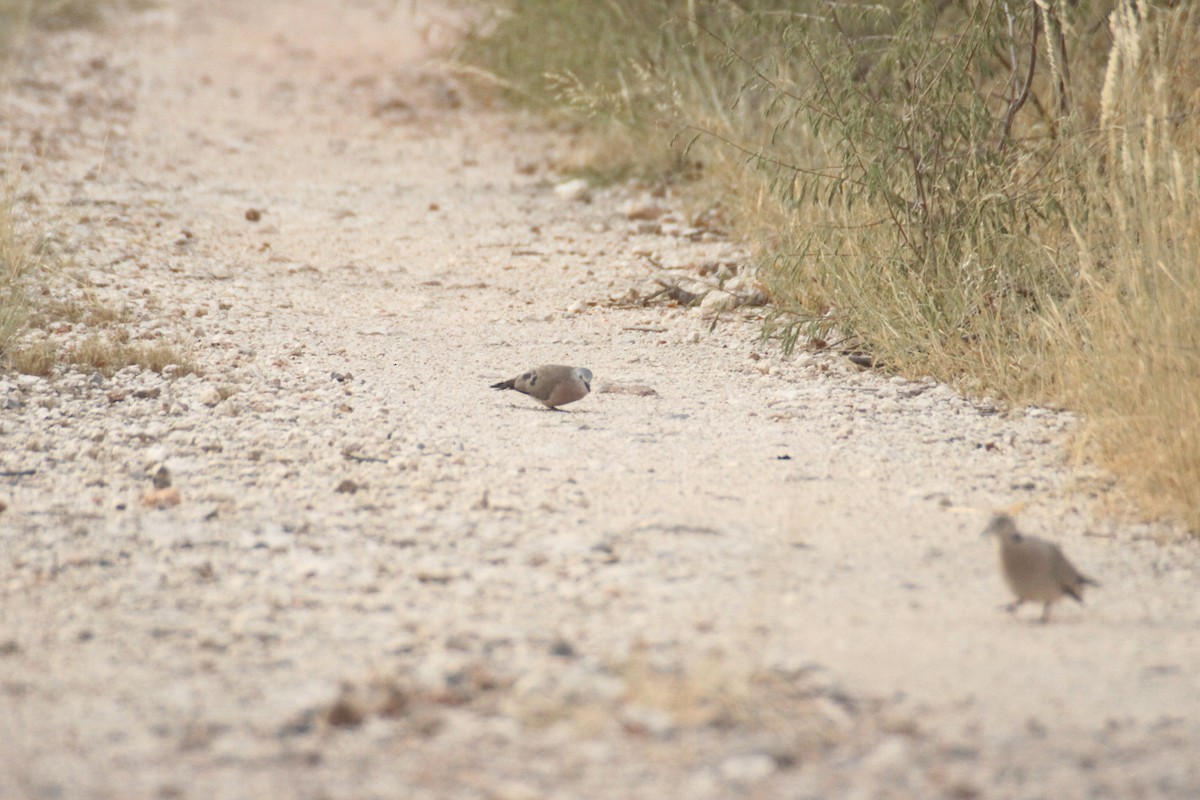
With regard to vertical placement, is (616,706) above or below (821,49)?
below

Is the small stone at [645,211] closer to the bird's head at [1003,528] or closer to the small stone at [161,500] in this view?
the small stone at [161,500]

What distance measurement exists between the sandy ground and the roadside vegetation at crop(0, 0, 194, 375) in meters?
0.09

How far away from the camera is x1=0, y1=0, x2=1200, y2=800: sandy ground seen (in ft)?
7.04

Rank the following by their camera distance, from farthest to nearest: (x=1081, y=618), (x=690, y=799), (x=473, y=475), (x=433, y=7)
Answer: (x=433, y=7), (x=473, y=475), (x=1081, y=618), (x=690, y=799)

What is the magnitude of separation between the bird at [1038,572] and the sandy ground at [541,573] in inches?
A: 3.4

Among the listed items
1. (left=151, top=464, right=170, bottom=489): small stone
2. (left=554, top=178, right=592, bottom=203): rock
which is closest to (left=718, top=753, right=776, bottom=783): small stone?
(left=151, top=464, right=170, bottom=489): small stone

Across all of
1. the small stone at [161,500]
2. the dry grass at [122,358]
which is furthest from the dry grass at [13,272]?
the small stone at [161,500]

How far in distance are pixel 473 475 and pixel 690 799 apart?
5.41 ft

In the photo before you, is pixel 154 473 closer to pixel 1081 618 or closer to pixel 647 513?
pixel 647 513

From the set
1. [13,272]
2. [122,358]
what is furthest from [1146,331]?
[13,272]

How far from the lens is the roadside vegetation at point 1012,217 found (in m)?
3.37

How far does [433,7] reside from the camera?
16.5m

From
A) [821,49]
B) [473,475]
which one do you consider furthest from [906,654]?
[821,49]

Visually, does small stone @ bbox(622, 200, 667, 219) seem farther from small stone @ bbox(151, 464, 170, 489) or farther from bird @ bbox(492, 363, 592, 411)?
small stone @ bbox(151, 464, 170, 489)
